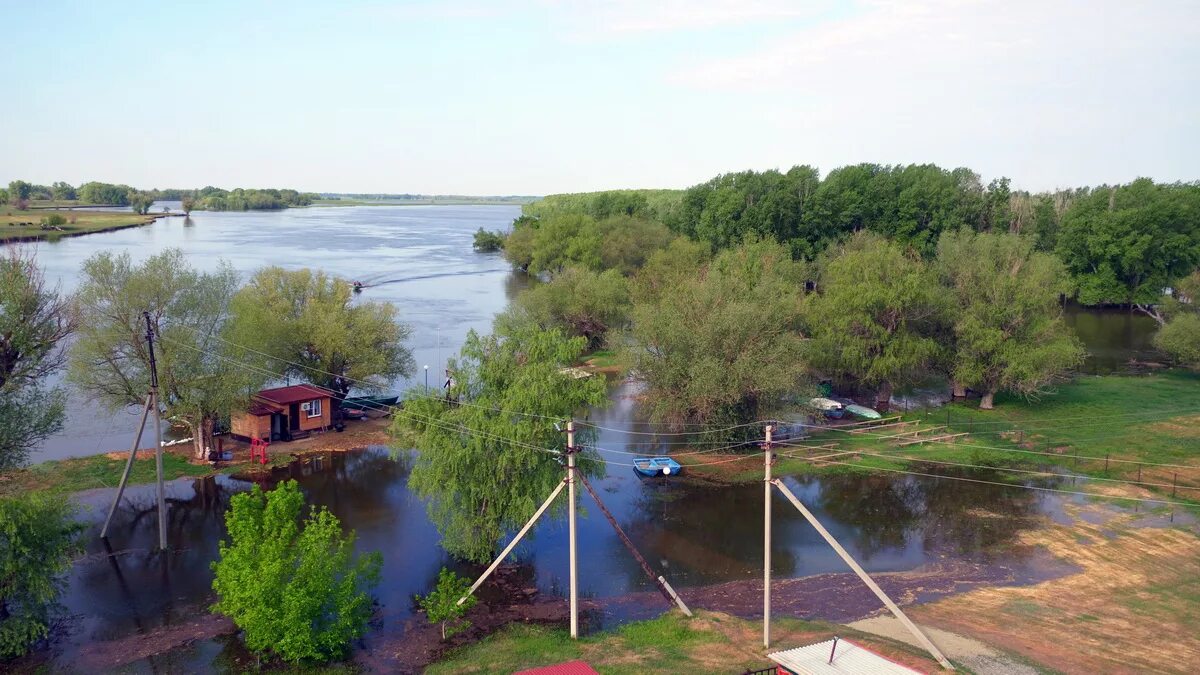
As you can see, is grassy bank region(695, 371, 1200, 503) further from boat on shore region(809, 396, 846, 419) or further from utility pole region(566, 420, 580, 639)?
utility pole region(566, 420, 580, 639)

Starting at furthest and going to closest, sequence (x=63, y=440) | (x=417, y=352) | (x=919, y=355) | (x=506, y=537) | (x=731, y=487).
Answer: (x=417, y=352) → (x=919, y=355) → (x=63, y=440) → (x=731, y=487) → (x=506, y=537)

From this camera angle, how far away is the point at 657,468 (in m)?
35.4

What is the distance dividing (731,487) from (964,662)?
1470 cm

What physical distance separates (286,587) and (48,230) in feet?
479

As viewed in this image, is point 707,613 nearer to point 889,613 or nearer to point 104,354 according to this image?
point 889,613

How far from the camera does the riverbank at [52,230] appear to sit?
12148 cm

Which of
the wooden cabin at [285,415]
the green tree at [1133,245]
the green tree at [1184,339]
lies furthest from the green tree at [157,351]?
the green tree at [1133,245]

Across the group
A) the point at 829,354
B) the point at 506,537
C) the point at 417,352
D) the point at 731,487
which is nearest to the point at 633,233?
the point at 417,352

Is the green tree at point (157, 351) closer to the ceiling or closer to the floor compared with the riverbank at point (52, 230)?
closer to the floor

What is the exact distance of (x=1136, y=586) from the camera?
25.7 metres

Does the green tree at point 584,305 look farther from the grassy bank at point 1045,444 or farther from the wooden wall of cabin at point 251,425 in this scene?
the wooden wall of cabin at point 251,425

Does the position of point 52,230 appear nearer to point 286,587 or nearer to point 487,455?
point 487,455

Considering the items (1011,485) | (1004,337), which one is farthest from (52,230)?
(1011,485)

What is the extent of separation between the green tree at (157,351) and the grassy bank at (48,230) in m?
92.6
